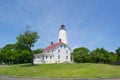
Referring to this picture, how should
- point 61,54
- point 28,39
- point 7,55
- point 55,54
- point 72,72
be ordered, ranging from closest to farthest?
point 72,72 < point 28,39 < point 55,54 < point 61,54 < point 7,55

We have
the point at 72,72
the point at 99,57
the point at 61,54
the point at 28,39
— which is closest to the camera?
the point at 72,72

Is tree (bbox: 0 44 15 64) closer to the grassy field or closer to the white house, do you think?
the white house

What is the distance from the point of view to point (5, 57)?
8612cm

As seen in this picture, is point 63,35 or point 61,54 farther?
point 63,35

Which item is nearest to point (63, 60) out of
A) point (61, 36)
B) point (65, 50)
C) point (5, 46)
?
point (65, 50)

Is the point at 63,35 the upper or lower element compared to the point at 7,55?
upper

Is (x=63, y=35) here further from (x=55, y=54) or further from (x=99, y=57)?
(x=99, y=57)

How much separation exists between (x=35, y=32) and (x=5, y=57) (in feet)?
125

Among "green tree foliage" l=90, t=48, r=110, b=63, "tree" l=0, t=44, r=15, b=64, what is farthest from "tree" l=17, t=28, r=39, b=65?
"green tree foliage" l=90, t=48, r=110, b=63

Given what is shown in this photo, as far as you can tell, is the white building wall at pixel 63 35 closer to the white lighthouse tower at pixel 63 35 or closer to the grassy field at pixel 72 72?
the white lighthouse tower at pixel 63 35

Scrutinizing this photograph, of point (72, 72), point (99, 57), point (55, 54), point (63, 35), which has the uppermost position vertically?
point (63, 35)

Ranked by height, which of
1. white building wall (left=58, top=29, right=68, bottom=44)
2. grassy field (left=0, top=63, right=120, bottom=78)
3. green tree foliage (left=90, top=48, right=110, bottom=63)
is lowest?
grassy field (left=0, top=63, right=120, bottom=78)

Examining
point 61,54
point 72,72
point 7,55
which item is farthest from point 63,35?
point 72,72

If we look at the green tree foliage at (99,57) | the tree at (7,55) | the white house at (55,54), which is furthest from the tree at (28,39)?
the green tree foliage at (99,57)
